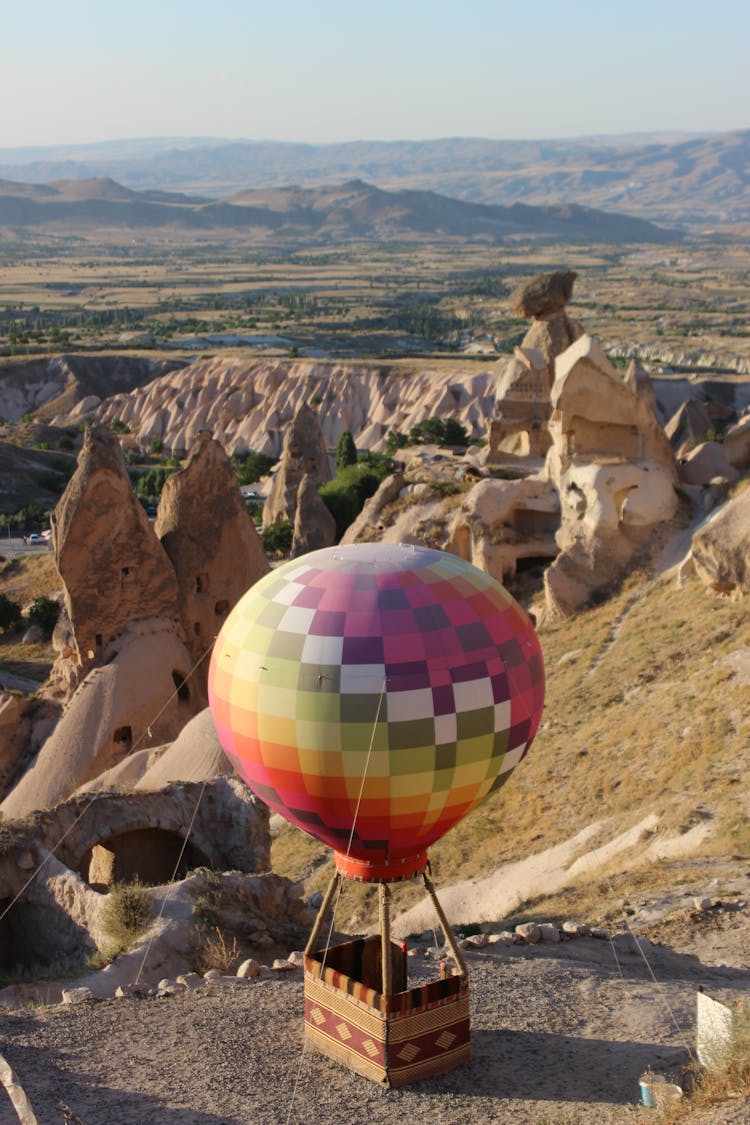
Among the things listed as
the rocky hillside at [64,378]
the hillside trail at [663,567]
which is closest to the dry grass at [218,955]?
the hillside trail at [663,567]

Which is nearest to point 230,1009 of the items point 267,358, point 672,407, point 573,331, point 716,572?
point 716,572

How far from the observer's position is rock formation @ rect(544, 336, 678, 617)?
75.3ft

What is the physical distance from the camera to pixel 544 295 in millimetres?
30188

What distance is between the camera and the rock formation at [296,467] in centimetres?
4259

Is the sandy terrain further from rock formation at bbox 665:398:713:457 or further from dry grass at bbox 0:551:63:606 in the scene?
dry grass at bbox 0:551:63:606

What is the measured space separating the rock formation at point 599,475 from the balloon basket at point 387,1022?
43.7 feet

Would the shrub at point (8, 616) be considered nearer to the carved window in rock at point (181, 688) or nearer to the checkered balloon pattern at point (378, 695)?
the carved window in rock at point (181, 688)

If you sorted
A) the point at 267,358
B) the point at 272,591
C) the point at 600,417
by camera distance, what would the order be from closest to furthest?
the point at 272,591 < the point at 600,417 < the point at 267,358

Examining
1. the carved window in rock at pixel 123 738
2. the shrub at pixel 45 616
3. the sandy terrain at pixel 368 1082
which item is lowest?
the shrub at pixel 45 616

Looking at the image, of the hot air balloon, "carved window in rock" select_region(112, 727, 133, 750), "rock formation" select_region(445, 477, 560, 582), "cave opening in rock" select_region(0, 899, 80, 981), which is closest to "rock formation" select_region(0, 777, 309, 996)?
"cave opening in rock" select_region(0, 899, 80, 981)

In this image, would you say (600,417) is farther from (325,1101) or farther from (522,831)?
(325,1101)

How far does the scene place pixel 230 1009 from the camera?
10930 millimetres

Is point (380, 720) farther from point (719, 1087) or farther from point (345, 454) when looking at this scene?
point (345, 454)

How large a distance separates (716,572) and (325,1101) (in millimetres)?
12246
